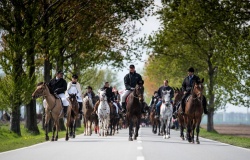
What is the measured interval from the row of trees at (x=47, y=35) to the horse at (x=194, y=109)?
9046 mm

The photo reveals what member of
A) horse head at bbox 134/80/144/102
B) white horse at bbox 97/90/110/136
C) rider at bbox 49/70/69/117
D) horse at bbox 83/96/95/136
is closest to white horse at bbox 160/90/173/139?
white horse at bbox 97/90/110/136

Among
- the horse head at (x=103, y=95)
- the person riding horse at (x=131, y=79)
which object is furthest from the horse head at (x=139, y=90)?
the horse head at (x=103, y=95)

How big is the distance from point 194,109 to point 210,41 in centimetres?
2472

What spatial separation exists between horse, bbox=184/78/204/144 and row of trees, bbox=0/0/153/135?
9.05m

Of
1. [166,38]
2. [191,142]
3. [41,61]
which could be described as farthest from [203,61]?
[191,142]

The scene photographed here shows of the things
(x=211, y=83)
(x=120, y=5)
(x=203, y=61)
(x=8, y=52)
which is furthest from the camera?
(x=203, y=61)

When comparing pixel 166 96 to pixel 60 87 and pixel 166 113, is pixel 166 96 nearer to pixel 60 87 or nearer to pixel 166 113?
pixel 166 113

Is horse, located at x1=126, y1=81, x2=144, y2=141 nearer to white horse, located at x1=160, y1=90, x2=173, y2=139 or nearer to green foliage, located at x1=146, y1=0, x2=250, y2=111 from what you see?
white horse, located at x1=160, y1=90, x2=173, y2=139

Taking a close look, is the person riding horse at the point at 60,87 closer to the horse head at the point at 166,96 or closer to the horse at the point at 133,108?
the horse at the point at 133,108

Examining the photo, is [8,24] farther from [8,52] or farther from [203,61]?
[203,61]

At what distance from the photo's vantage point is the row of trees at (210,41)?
3422 cm

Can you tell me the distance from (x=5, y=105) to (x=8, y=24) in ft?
12.7

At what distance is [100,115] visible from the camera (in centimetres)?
2955

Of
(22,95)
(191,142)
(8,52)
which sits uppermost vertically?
(8,52)
